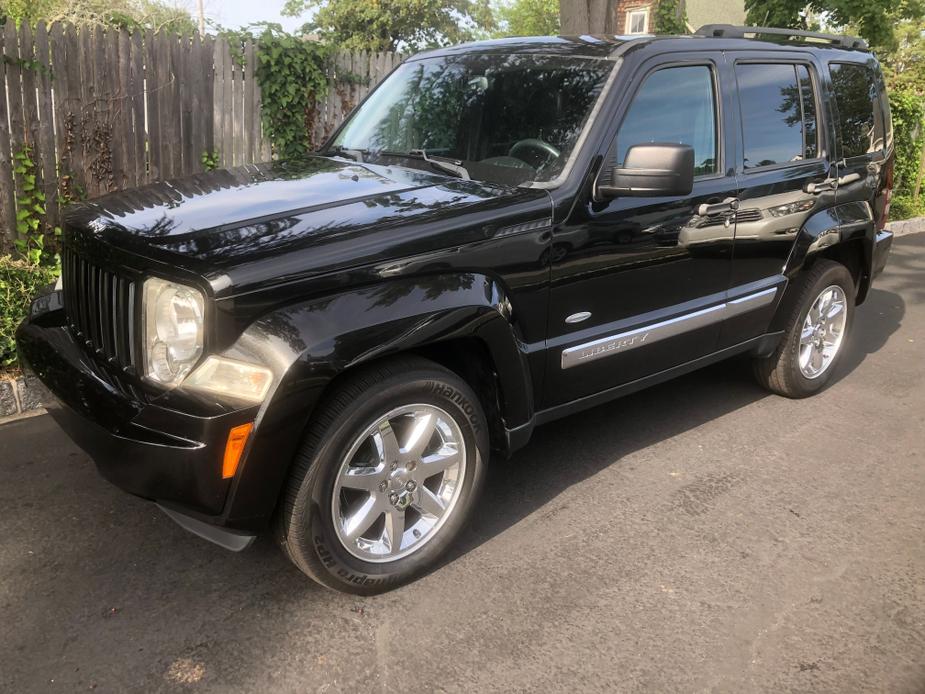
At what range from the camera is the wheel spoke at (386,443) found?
276 centimetres

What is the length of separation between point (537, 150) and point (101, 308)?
1840 millimetres

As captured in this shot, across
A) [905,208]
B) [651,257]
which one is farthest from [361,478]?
[905,208]

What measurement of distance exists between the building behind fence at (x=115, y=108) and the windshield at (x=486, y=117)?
3042 mm

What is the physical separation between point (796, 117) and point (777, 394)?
5.52 ft

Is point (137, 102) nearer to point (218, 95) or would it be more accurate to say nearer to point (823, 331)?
point (218, 95)

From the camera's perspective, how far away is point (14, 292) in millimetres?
4879

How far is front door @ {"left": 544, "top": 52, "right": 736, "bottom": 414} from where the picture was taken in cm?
327

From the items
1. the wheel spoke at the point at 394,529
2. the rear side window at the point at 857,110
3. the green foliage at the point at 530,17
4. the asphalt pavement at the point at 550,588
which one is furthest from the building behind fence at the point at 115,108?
the green foliage at the point at 530,17

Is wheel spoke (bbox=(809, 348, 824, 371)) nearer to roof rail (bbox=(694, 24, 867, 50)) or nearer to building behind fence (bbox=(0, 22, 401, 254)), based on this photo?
roof rail (bbox=(694, 24, 867, 50))

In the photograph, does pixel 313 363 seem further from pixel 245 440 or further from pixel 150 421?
pixel 150 421

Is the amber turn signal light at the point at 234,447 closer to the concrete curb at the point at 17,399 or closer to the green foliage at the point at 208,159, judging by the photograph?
the concrete curb at the point at 17,399

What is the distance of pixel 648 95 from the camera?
3508 mm

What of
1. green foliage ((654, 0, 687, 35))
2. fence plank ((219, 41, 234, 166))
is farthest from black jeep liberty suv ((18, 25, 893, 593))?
green foliage ((654, 0, 687, 35))

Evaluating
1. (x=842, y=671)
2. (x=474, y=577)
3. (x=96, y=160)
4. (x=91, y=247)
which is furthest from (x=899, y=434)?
(x=96, y=160)
